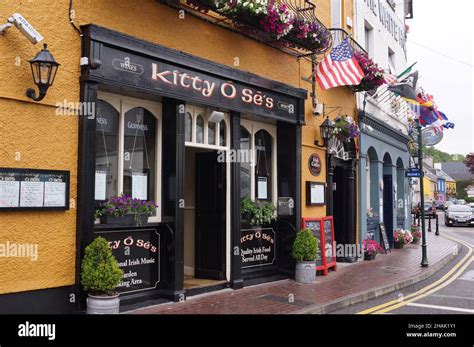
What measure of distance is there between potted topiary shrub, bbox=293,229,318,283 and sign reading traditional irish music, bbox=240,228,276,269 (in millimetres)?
589

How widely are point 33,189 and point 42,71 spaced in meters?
1.47

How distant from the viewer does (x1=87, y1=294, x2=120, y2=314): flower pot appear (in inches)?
237

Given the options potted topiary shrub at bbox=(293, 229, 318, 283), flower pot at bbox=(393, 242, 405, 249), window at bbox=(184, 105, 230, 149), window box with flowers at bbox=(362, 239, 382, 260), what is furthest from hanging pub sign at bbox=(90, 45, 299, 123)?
flower pot at bbox=(393, 242, 405, 249)

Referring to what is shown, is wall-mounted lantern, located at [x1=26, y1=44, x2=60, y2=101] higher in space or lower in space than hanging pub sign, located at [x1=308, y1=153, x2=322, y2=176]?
higher

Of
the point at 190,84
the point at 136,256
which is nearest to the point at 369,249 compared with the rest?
the point at 190,84

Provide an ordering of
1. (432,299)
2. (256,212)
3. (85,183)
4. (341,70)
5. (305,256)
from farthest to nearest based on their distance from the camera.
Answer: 1. (341,70)
2. (305,256)
3. (256,212)
4. (432,299)
5. (85,183)

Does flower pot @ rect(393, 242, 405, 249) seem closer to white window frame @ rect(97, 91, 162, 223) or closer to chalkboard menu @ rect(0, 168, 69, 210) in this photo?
white window frame @ rect(97, 91, 162, 223)

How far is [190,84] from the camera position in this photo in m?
8.08

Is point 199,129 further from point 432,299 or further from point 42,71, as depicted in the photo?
point 432,299

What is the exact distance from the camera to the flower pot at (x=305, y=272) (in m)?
10.1

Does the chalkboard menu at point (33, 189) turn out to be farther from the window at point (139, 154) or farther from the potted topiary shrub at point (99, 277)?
the window at point (139, 154)

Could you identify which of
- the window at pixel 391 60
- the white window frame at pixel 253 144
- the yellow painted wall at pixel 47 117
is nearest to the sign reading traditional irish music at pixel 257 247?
the white window frame at pixel 253 144

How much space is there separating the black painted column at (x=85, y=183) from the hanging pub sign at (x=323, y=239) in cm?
572
